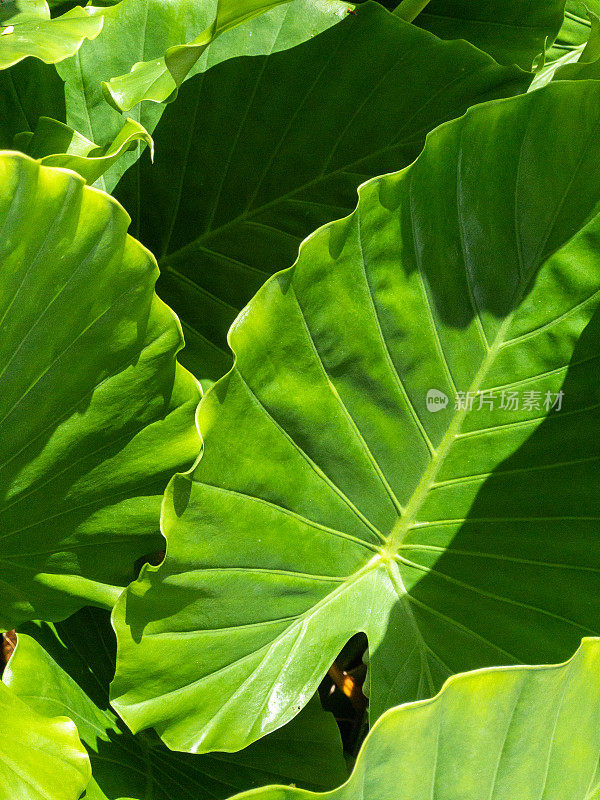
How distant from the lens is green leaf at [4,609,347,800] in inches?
35.6

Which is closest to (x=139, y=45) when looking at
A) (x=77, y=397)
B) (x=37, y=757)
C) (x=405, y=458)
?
(x=77, y=397)

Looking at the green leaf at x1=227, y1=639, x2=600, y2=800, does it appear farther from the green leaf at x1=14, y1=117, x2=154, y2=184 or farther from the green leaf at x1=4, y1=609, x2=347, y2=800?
the green leaf at x1=14, y1=117, x2=154, y2=184

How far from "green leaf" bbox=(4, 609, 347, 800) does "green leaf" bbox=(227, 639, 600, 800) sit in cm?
46

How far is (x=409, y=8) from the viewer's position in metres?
1.12

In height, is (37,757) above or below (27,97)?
below

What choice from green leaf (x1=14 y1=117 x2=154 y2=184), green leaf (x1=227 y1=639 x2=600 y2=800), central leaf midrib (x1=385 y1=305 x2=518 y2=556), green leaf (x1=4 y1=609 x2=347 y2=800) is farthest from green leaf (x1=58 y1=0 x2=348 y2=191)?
green leaf (x1=227 y1=639 x2=600 y2=800)

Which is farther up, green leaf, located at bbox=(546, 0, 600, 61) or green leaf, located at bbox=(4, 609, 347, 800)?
green leaf, located at bbox=(546, 0, 600, 61)

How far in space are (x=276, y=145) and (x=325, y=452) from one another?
20.4 inches

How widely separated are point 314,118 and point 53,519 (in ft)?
2.23

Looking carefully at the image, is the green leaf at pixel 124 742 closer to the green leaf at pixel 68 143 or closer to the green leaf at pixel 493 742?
the green leaf at pixel 493 742

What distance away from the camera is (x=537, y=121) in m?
0.75

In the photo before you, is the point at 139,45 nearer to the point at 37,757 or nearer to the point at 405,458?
the point at 405,458

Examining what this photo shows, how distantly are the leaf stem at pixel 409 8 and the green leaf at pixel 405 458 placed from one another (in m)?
0.47

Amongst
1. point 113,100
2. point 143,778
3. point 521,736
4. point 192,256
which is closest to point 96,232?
point 113,100
